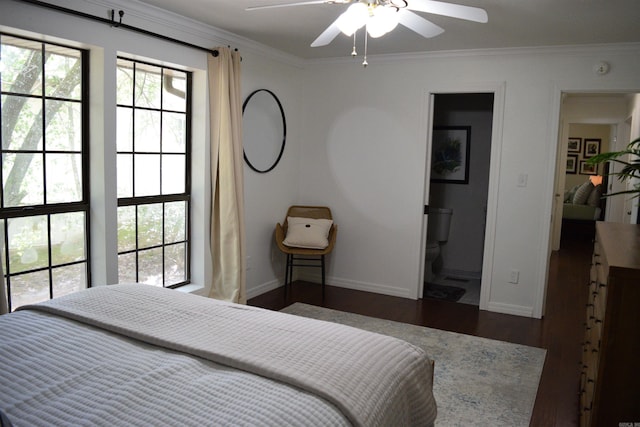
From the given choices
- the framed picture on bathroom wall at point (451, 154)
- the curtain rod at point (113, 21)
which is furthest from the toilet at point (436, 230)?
the curtain rod at point (113, 21)

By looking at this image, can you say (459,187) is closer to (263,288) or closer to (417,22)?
(263,288)

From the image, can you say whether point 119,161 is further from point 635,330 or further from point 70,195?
point 635,330

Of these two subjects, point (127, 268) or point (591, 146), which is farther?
point (591, 146)

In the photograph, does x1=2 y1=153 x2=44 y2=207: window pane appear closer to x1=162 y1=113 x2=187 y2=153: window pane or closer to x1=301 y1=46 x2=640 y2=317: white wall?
x1=162 y1=113 x2=187 y2=153: window pane

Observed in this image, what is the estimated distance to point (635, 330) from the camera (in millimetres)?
1840

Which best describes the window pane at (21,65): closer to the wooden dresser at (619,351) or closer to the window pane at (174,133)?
the window pane at (174,133)

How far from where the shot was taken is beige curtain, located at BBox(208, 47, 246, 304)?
13.1 ft

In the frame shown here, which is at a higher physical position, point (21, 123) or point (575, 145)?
point (575, 145)

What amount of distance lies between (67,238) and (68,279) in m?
0.27

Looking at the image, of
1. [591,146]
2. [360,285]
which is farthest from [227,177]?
[591,146]

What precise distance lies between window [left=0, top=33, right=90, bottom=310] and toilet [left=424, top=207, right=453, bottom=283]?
3.62m

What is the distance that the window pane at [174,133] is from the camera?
386 cm

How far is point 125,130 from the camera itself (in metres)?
3.54

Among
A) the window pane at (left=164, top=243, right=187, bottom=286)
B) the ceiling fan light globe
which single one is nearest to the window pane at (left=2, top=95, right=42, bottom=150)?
the window pane at (left=164, top=243, right=187, bottom=286)
